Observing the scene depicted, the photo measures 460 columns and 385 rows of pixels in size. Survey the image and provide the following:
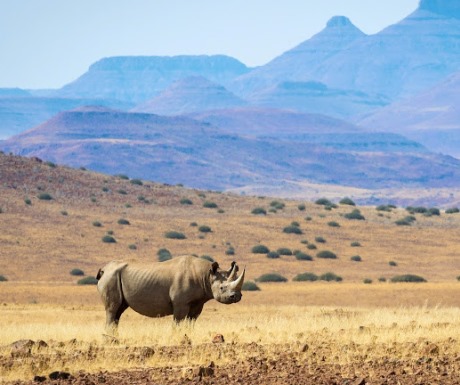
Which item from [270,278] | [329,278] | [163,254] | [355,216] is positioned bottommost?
[355,216]

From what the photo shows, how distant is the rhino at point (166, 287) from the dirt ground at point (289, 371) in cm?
276

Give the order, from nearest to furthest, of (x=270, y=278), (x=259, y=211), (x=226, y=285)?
(x=226, y=285), (x=270, y=278), (x=259, y=211)

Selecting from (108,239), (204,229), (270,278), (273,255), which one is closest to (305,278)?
(270,278)

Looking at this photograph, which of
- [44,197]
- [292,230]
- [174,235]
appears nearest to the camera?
[174,235]

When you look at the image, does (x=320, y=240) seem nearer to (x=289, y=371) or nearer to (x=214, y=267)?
(x=214, y=267)

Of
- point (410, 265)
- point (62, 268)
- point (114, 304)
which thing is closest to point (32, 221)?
point (62, 268)

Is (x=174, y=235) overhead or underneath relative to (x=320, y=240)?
overhead

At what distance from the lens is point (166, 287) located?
18609 mm

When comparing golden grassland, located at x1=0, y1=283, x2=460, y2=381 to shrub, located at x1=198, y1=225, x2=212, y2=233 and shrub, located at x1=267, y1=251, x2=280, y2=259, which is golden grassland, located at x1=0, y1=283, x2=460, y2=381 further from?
shrub, located at x1=198, y1=225, x2=212, y2=233

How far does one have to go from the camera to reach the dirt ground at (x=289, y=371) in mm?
13172

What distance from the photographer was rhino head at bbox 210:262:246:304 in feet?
59.2

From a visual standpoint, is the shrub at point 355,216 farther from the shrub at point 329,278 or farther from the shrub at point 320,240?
the shrub at point 329,278

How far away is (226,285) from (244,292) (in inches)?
793

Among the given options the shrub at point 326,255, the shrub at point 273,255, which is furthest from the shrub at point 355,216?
the shrub at point 273,255
